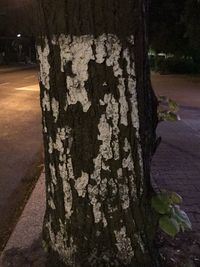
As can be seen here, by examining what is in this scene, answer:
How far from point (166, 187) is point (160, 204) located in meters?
2.54

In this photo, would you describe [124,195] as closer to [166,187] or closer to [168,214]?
[168,214]

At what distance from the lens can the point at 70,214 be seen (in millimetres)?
→ 2701

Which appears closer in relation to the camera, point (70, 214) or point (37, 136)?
point (70, 214)

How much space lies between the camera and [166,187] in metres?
5.31

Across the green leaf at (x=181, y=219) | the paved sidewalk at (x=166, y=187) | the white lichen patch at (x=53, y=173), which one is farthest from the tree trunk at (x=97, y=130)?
the paved sidewalk at (x=166, y=187)

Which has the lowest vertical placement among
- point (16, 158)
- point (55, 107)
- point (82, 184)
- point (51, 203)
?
point (16, 158)

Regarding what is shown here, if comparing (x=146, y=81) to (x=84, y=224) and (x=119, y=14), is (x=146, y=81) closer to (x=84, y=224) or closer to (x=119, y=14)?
(x=119, y=14)

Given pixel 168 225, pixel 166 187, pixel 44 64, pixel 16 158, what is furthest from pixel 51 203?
pixel 16 158

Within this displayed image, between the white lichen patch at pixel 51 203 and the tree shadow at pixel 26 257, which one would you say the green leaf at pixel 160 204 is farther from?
the tree shadow at pixel 26 257

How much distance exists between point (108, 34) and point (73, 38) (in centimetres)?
18

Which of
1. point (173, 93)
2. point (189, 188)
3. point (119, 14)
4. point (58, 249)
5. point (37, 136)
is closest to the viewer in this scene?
point (119, 14)

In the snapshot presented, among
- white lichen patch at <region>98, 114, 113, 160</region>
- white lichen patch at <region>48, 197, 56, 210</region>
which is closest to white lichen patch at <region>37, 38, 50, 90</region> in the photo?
white lichen patch at <region>98, 114, 113, 160</region>

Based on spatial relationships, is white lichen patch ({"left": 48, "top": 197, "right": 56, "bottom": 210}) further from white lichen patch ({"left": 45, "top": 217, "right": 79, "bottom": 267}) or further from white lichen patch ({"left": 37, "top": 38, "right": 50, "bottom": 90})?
white lichen patch ({"left": 37, "top": 38, "right": 50, "bottom": 90})

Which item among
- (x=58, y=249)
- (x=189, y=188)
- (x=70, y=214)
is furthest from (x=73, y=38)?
(x=189, y=188)
